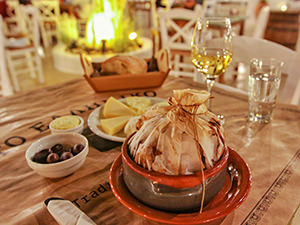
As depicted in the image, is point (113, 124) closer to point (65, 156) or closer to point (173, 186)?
point (65, 156)

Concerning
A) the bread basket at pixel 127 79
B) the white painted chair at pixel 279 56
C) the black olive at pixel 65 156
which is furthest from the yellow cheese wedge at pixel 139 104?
the white painted chair at pixel 279 56

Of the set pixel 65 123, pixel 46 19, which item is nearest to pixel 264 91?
pixel 65 123

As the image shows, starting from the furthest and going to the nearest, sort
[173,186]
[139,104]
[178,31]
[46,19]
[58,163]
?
[46,19], [178,31], [139,104], [58,163], [173,186]

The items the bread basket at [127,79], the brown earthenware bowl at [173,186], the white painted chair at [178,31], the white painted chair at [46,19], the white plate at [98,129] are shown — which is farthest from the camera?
the white painted chair at [46,19]

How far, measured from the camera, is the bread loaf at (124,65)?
0.94m

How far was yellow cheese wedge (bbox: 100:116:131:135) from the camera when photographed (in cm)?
67

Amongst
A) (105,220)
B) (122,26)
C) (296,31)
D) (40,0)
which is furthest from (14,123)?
(40,0)

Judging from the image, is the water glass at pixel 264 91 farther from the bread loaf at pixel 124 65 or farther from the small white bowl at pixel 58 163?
the small white bowl at pixel 58 163

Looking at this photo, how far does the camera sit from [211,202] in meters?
0.43

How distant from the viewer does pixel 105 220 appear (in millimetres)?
434

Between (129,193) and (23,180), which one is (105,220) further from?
(23,180)

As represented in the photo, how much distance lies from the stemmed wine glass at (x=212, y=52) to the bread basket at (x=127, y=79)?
6.2 inches

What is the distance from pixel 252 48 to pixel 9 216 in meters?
1.21

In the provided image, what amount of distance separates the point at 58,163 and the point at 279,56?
1088 mm
